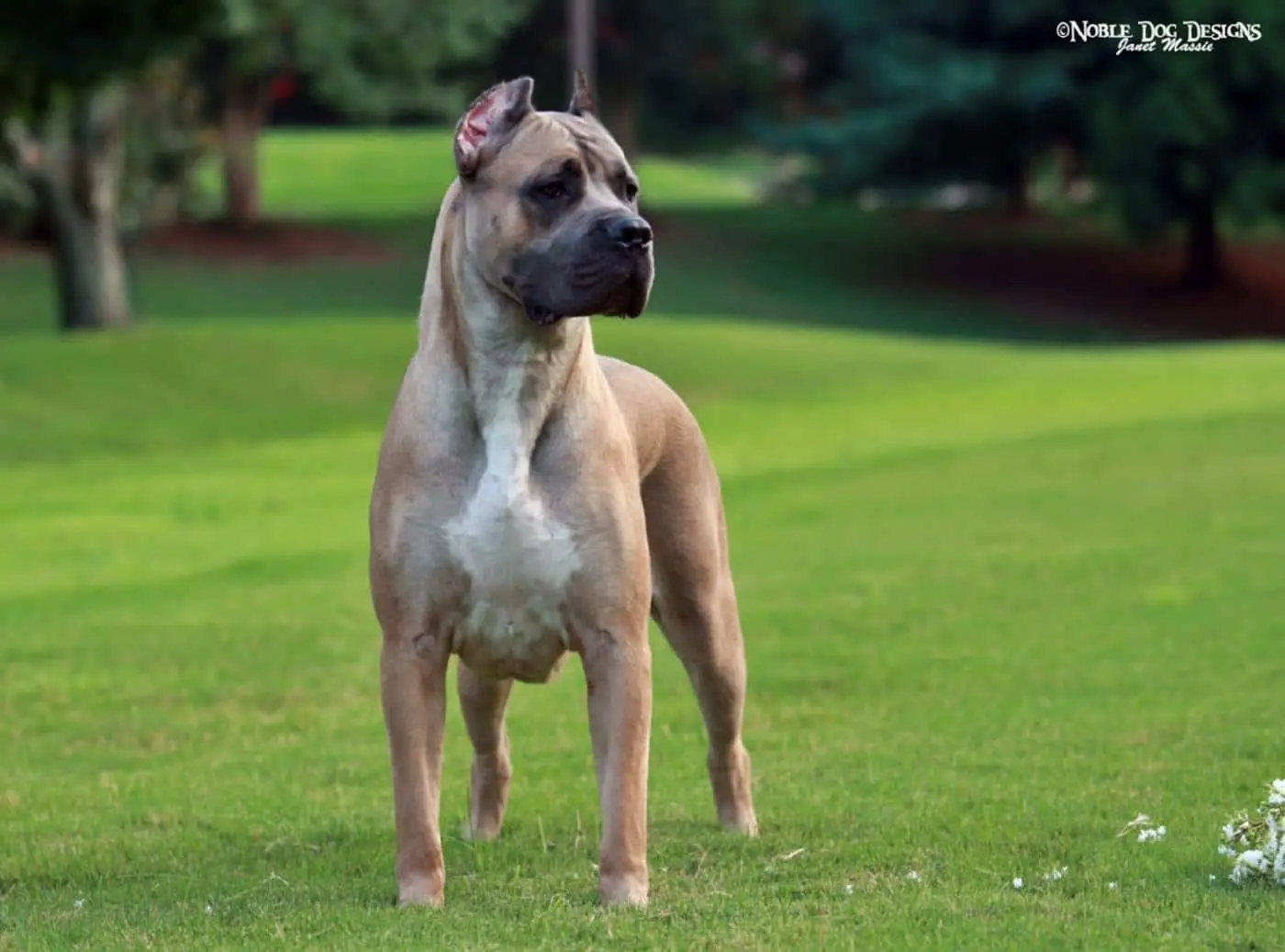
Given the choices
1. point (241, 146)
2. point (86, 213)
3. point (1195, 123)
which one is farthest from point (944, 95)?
point (86, 213)

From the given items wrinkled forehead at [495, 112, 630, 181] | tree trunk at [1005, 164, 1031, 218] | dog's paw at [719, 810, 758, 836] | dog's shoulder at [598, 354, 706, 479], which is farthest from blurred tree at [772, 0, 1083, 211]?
wrinkled forehead at [495, 112, 630, 181]

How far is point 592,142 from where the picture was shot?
595 centimetres

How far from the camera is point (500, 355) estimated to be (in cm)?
600

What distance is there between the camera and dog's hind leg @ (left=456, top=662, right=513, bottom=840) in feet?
23.5

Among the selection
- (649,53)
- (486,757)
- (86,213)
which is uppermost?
(486,757)

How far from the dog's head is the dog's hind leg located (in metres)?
1.67

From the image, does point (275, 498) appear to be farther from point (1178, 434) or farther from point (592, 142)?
point (592, 142)

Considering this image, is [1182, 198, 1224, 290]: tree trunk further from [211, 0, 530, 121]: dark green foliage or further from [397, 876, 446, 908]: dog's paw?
[397, 876, 446, 908]: dog's paw

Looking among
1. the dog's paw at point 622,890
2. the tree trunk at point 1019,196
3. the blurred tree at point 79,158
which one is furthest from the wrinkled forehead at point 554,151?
the tree trunk at point 1019,196

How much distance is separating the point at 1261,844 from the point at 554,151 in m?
2.65

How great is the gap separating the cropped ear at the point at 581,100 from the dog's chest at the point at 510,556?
0.98m

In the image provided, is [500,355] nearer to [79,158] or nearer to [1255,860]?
[1255,860]

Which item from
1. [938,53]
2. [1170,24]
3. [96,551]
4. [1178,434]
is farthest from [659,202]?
[96,551]

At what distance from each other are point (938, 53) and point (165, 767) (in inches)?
1504
